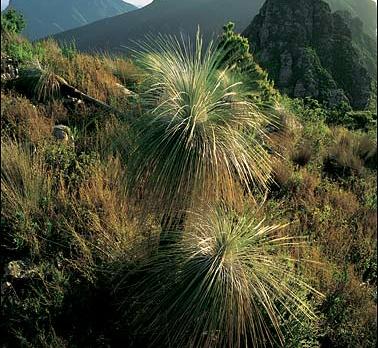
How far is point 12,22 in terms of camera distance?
9055 mm

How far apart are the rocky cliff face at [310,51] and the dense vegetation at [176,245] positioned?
3518cm

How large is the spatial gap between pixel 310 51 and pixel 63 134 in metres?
49.1

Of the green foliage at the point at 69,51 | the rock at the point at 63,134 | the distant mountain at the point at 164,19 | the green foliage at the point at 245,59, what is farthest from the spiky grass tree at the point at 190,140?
the distant mountain at the point at 164,19

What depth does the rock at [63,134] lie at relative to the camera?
527 cm

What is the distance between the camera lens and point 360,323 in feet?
10.9

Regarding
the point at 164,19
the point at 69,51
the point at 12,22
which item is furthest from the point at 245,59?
the point at 164,19

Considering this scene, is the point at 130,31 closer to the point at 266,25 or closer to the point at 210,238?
the point at 266,25

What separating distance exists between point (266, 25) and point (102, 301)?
5946 centimetres

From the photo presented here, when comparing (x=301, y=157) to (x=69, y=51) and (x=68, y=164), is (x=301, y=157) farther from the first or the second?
(x=69, y=51)

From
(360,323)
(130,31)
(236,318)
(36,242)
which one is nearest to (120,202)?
(36,242)

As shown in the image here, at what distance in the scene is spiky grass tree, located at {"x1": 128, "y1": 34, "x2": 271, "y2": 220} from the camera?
2910 millimetres

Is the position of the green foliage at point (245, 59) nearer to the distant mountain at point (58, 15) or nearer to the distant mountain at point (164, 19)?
the distant mountain at point (164, 19)

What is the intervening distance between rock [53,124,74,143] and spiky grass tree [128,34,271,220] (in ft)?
7.63

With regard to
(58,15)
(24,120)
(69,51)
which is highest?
(58,15)
